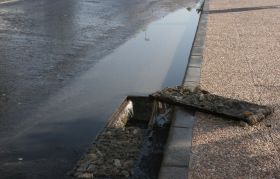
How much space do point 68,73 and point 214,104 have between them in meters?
3.21

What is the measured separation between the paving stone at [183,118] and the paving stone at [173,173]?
49.4 inches

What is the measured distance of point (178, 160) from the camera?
5.18 meters

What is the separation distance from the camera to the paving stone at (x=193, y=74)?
8.14 m

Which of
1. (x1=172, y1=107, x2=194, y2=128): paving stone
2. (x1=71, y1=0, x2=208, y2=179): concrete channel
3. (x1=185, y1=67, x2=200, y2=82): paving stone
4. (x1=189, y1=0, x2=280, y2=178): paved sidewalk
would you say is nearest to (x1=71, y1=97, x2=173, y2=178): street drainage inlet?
(x1=71, y1=0, x2=208, y2=179): concrete channel

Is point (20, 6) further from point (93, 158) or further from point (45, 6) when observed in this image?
point (93, 158)

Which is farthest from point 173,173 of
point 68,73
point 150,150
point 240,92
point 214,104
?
point 68,73

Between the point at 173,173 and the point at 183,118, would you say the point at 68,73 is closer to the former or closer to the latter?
the point at 183,118

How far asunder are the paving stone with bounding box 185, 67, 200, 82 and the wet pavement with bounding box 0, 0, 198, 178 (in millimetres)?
263

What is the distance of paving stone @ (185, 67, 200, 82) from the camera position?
8139 millimetres

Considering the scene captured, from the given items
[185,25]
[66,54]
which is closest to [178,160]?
[66,54]

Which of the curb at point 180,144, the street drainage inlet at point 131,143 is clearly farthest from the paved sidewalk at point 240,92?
the street drainage inlet at point 131,143

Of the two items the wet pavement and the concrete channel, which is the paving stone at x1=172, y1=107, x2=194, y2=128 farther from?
the wet pavement

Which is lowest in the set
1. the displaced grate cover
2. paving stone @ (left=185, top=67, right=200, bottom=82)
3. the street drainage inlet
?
the street drainage inlet

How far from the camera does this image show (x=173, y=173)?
16.1 feet
